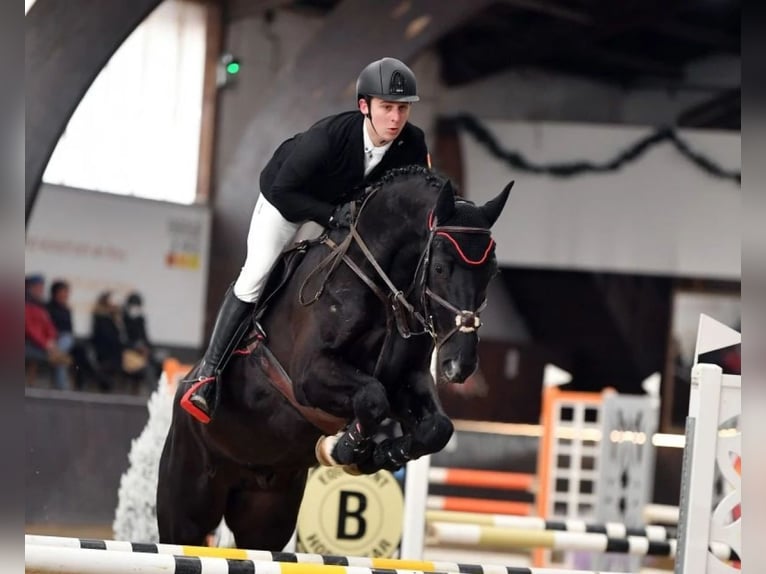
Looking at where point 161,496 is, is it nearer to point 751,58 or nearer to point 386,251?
point 386,251

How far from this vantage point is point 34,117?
6379mm

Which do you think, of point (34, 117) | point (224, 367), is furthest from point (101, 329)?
point (224, 367)

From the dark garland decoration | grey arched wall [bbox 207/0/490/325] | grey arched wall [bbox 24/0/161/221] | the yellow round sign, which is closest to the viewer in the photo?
the yellow round sign

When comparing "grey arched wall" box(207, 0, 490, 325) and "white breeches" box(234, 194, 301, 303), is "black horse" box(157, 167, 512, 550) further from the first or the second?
"grey arched wall" box(207, 0, 490, 325)

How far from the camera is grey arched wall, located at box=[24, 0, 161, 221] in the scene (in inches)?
250

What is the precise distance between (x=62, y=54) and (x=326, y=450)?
3853 mm

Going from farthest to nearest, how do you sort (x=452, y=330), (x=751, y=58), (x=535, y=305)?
1. (x=535, y=305)
2. (x=452, y=330)
3. (x=751, y=58)

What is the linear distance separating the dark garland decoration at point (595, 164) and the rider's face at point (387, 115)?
414 inches

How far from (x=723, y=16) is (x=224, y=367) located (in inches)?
423

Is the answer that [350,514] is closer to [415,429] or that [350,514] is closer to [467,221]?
[415,429]

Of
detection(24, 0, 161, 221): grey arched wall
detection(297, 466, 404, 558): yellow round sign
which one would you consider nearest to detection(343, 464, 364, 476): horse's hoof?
detection(297, 466, 404, 558): yellow round sign

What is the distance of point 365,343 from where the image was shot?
11.0 feet

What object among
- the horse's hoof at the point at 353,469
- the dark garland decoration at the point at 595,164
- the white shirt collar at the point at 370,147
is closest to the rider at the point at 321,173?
the white shirt collar at the point at 370,147

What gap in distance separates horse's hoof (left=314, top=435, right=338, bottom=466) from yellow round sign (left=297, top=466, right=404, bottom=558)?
44.9 inches
